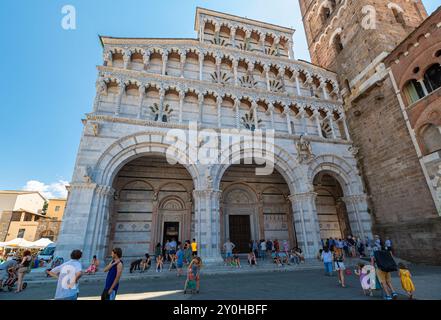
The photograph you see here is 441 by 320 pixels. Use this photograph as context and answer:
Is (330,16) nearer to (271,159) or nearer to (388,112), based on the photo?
(388,112)

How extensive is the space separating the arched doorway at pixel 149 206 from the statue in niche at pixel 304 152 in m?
7.56

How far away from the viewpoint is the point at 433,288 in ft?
19.6

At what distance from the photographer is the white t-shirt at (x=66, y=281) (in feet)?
11.0

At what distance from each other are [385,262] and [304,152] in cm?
924

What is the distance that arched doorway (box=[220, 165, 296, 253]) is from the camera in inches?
602

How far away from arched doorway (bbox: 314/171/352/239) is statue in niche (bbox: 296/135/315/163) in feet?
10.8

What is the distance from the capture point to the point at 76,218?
970 centimetres

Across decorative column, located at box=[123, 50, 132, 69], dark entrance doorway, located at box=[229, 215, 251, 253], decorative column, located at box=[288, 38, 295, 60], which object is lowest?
dark entrance doorway, located at box=[229, 215, 251, 253]

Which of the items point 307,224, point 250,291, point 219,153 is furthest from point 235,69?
point 250,291

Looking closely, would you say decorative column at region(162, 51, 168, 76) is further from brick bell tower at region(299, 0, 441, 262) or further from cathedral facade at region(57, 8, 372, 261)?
brick bell tower at region(299, 0, 441, 262)

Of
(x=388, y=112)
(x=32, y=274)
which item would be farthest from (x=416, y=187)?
(x=32, y=274)

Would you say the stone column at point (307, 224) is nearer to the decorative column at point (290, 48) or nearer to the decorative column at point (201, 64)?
the decorative column at point (201, 64)

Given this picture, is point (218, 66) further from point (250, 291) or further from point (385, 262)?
point (385, 262)

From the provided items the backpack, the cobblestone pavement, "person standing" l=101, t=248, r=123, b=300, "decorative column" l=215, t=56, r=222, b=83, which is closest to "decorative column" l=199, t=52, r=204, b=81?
"decorative column" l=215, t=56, r=222, b=83
